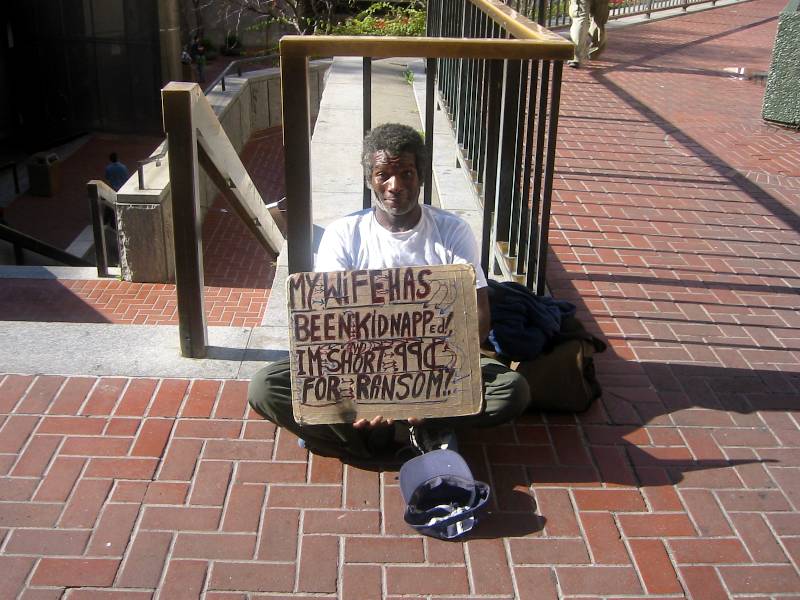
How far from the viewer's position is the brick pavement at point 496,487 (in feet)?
9.32

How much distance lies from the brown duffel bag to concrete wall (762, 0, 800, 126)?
20.6 feet

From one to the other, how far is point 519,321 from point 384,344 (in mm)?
683

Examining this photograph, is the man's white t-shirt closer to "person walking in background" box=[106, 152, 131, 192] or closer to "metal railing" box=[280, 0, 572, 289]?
"metal railing" box=[280, 0, 572, 289]

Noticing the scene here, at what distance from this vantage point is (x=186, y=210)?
3820 mm

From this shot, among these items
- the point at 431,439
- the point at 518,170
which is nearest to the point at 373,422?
the point at 431,439

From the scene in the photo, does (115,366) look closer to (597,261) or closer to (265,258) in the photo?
(597,261)

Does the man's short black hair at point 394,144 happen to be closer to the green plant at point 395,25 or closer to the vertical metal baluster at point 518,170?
the vertical metal baluster at point 518,170

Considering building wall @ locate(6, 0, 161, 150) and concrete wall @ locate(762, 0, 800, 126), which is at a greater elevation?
concrete wall @ locate(762, 0, 800, 126)

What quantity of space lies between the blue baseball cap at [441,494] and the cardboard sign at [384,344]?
184 mm

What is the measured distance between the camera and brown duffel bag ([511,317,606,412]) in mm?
3621

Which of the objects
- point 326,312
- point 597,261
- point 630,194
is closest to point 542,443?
point 326,312

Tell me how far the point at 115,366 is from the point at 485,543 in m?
1.77

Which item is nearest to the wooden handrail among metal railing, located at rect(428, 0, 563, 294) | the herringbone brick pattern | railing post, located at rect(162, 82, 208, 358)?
metal railing, located at rect(428, 0, 563, 294)

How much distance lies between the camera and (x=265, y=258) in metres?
11.8
